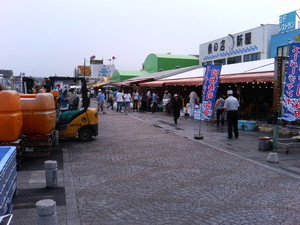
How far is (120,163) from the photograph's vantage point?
291 inches

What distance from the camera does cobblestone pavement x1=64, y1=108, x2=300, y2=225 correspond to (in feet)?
14.6

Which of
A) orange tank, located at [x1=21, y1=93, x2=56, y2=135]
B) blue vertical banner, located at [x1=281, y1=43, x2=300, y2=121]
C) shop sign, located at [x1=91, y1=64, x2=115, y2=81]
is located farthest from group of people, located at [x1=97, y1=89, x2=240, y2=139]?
shop sign, located at [x1=91, y1=64, x2=115, y2=81]

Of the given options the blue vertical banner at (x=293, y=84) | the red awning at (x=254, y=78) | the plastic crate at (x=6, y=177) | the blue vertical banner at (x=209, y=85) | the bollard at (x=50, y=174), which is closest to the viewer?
the plastic crate at (x=6, y=177)

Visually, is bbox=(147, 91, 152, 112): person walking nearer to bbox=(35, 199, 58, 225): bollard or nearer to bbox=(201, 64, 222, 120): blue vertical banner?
bbox=(201, 64, 222, 120): blue vertical banner

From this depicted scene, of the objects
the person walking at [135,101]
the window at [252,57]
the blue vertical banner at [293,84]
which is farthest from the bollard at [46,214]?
the window at [252,57]

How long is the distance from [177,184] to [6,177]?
303 centimetres

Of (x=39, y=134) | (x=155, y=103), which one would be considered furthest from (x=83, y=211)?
(x=155, y=103)

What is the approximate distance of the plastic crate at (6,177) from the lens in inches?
148

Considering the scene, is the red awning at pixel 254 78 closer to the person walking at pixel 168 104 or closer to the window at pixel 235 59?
the person walking at pixel 168 104

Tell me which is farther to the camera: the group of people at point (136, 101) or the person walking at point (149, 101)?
the person walking at point (149, 101)

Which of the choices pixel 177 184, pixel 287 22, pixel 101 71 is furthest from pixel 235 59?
pixel 101 71

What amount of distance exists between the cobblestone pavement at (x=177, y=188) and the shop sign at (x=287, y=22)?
61.9 feet

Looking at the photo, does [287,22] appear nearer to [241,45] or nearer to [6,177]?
[241,45]

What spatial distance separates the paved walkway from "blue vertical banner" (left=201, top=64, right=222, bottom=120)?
2.01m
